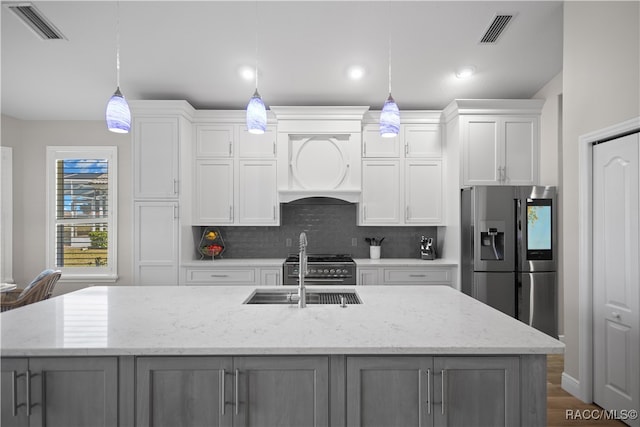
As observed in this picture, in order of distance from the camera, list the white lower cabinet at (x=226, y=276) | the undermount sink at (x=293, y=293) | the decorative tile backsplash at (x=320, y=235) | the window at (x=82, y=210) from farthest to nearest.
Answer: the window at (x=82, y=210), the decorative tile backsplash at (x=320, y=235), the white lower cabinet at (x=226, y=276), the undermount sink at (x=293, y=293)

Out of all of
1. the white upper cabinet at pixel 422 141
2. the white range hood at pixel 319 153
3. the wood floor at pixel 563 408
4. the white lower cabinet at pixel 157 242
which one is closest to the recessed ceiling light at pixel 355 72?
the white range hood at pixel 319 153

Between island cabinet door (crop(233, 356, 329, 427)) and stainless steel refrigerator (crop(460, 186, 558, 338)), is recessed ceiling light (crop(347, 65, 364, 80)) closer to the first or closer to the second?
stainless steel refrigerator (crop(460, 186, 558, 338))

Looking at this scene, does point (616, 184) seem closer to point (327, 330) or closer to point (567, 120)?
point (567, 120)

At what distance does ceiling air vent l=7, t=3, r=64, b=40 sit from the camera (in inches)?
103

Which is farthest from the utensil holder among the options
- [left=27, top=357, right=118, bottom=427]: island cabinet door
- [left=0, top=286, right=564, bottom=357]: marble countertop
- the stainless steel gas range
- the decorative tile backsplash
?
[left=27, top=357, right=118, bottom=427]: island cabinet door

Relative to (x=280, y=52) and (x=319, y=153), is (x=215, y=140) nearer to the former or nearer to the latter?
(x=319, y=153)

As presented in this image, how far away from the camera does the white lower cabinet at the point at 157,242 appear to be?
3.84 metres

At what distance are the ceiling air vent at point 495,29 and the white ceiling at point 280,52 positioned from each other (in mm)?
61

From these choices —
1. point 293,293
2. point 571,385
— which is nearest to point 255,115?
point 293,293

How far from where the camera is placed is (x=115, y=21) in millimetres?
2850

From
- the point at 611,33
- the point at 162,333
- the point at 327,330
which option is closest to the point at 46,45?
the point at 162,333

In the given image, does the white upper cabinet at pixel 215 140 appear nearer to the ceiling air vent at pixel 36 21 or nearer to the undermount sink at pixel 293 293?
the ceiling air vent at pixel 36 21

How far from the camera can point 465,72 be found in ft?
11.6

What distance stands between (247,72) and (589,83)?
282cm
